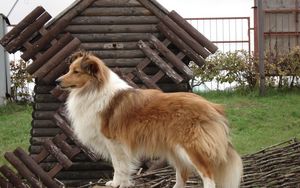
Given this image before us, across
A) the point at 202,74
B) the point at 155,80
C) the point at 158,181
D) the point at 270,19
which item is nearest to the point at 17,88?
the point at 202,74

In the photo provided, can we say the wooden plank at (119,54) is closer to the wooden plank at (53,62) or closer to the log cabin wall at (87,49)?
the log cabin wall at (87,49)

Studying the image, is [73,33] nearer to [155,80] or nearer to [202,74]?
[155,80]

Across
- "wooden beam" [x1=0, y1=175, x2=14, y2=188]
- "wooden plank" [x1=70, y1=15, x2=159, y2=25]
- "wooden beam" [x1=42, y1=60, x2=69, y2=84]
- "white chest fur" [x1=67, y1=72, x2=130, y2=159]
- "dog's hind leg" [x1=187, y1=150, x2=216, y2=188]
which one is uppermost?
"wooden plank" [x1=70, y1=15, x2=159, y2=25]

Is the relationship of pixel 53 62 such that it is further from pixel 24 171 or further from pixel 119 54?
pixel 24 171

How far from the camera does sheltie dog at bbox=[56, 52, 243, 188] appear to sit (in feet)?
19.3

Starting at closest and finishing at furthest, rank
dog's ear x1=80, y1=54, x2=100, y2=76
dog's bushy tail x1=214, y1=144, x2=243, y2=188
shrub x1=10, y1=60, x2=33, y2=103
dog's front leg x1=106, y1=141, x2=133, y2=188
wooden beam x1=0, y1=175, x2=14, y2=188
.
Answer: dog's bushy tail x1=214, y1=144, x2=243, y2=188, dog's ear x1=80, y1=54, x2=100, y2=76, dog's front leg x1=106, y1=141, x2=133, y2=188, wooden beam x1=0, y1=175, x2=14, y2=188, shrub x1=10, y1=60, x2=33, y2=103

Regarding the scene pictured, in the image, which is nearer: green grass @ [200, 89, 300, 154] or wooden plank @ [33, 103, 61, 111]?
wooden plank @ [33, 103, 61, 111]

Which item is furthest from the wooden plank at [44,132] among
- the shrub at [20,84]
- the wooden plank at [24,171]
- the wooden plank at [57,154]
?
the shrub at [20,84]

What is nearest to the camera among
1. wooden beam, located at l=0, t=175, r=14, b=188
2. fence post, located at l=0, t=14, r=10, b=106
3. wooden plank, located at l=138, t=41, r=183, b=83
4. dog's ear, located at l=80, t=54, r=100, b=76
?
dog's ear, located at l=80, t=54, r=100, b=76

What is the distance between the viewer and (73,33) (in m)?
9.03

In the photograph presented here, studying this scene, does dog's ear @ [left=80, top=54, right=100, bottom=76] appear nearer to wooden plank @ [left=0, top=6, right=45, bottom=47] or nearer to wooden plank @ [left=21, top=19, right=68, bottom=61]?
wooden plank @ [left=21, top=19, right=68, bottom=61]

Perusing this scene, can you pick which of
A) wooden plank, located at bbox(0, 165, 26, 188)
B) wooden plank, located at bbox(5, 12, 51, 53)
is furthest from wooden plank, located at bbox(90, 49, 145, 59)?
wooden plank, located at bbox(0, 165, 26, 188)

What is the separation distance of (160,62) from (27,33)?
1.92 meters

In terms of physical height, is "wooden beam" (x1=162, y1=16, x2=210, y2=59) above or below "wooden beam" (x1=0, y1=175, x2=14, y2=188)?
above
